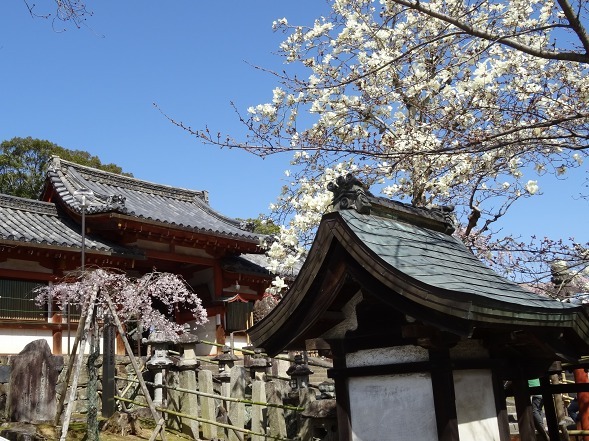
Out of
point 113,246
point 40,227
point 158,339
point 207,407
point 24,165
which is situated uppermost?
point 24,165

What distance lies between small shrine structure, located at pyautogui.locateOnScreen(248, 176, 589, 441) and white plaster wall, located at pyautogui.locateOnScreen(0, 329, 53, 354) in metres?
11.1

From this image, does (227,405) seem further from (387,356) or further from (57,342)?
(57,342)

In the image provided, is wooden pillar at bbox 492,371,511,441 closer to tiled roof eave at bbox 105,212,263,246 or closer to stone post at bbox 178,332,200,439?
stone post at bbox 178,332,200,439

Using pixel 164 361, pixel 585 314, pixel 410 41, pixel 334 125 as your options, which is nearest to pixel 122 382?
pixel 164 361

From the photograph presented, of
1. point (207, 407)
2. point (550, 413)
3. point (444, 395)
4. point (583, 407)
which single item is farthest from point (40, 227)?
point (444, 395)

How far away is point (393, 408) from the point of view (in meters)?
4.41

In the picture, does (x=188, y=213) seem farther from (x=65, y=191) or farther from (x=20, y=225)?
(x=20, y=225)

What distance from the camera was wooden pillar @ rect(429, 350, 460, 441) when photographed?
4.08 meters

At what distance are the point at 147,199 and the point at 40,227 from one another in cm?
559

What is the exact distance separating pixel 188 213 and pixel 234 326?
14.9 ft

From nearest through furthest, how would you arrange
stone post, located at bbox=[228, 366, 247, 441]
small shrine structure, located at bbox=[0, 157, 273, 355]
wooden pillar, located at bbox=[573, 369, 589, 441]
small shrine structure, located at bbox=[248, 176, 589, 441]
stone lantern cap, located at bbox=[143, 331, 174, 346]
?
1. small shrine structure, located at bbox=[248, 176, 589, 441]
2. wooden pillar, located at bbox=[573, 369, 589, 441]
3. stone post, located at bbox=[228, 366, 247, 441]
4. stone lantern cap, located at bbox=[143, 331, 174, 346]
5. small shrine structure, located at bbox=[0, 157, 273, 355]

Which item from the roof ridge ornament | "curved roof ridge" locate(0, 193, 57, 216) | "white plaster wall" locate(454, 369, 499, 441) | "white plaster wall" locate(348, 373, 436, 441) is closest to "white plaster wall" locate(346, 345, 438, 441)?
"white plaster wall" locate(348, 373, 436, 441)

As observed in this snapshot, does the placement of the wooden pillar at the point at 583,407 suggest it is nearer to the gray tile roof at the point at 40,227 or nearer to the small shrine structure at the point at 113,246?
the small shrine structure at the point at 113,246

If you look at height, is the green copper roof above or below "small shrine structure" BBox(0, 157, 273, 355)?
below
